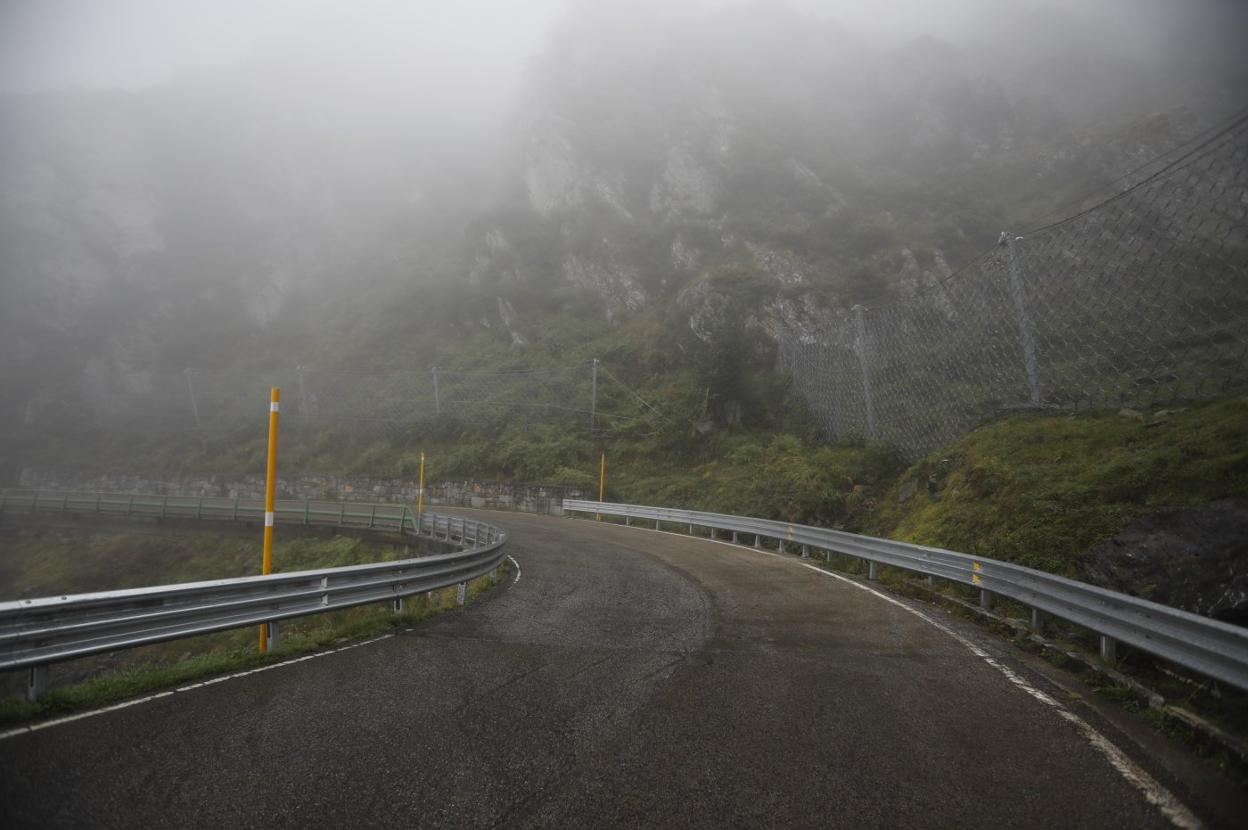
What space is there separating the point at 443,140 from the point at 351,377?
64.4 metres

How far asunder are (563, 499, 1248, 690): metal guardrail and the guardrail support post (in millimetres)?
7738

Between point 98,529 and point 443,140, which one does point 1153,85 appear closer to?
point 443,140

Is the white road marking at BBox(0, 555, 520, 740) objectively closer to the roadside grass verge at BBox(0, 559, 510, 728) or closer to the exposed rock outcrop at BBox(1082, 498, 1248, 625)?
the roadside grass verge at BBox(0, 559, 510, 728)

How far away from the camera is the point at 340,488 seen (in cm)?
3584

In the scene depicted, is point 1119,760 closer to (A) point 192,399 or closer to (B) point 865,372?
(B) point 865,372

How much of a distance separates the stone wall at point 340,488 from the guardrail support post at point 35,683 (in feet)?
79.6

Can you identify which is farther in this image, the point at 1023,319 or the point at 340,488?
the point at 340,488

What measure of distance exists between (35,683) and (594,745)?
3863 millimetres

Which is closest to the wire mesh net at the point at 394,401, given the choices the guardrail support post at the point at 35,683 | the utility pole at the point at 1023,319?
the utility pole at the point at 1023,319

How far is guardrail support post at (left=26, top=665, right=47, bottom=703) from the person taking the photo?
163 inches

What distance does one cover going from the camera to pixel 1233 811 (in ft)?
9.46

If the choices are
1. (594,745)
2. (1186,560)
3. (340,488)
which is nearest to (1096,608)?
(1186,560)

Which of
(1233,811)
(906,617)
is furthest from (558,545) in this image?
(1233,811)

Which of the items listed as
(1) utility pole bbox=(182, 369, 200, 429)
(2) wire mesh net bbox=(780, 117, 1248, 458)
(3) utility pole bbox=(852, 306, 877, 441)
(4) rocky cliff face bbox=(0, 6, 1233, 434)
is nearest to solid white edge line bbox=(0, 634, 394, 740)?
(2) wire mesh net bbox=(780, 117, 1248, 458)
